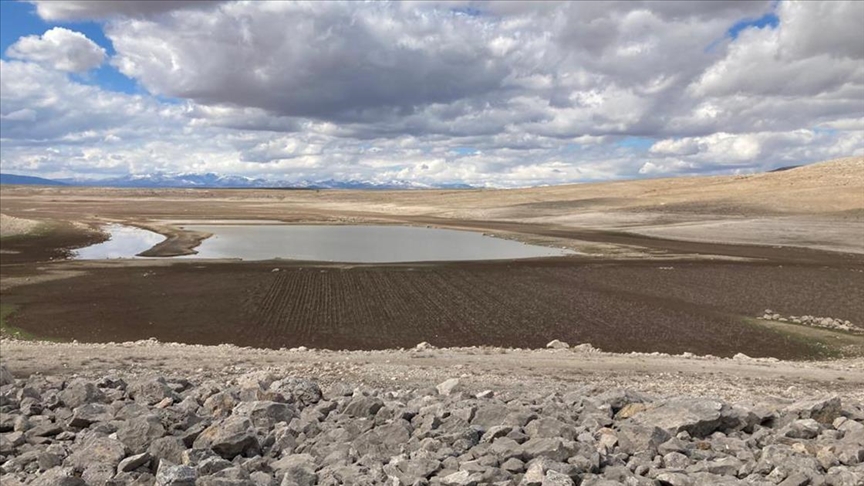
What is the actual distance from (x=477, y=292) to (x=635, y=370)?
63.4ft

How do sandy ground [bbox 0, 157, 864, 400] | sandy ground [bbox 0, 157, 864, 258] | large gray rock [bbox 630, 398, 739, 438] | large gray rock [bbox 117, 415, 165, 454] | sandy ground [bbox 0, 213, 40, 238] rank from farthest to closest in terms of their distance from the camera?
sandy ground [bbox 0, 213, 40, 238], sandy ground [bbox 0, 157, 864, 258], sandy ground [bbox 0, 157, 864, 400], large gray rock [bbox 630, 398, 739, 438], large gray rock [bbox 117, 415, 165, 454]

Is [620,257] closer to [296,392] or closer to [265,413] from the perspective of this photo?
[296,392]

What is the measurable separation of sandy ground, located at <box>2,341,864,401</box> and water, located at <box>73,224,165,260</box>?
40384 mm

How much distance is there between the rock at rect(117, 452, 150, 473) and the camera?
884cm

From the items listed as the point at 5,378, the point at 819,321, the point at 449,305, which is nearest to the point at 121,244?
the point at 449,305

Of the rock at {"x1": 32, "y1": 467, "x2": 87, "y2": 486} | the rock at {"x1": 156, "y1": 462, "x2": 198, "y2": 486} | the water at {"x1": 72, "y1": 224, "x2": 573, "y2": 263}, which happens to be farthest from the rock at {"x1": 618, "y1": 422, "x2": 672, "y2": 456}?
the water at {"x1": 72, "y1": 224, "x2": 573, "y2": 263}

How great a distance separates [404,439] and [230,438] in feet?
8.68

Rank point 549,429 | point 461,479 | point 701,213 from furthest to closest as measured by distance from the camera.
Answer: point 701,213 → point 549,429 → point 461,479

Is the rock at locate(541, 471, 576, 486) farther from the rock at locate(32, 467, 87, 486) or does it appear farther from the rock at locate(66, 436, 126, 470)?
the rock at locate(32, 467, 87, 486)

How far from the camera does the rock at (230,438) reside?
942 centimetres

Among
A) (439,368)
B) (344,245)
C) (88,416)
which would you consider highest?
(88,416)

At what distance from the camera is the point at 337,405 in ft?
36.9

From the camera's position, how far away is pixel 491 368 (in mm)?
17891

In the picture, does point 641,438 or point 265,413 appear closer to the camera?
point 641,438
